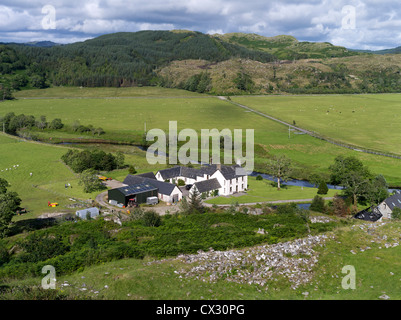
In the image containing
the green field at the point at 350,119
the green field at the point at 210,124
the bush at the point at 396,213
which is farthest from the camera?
the green field at the point at 350,119

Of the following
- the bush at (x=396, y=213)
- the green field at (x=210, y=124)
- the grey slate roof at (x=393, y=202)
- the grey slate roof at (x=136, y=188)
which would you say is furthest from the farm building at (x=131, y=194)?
the grey slate roof at (x=393, y=202)

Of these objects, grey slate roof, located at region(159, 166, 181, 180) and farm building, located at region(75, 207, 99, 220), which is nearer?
farm building, located at region(75, 207, 99, 220)

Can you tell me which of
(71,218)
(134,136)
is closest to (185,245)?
(71,218)

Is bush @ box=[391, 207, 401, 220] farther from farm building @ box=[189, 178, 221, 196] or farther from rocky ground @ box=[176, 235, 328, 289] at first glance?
farm building @ box=[189, 178, 221, 196]

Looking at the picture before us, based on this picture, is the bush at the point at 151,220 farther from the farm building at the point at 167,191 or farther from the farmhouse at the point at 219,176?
the farmhouse at the point at 219,176

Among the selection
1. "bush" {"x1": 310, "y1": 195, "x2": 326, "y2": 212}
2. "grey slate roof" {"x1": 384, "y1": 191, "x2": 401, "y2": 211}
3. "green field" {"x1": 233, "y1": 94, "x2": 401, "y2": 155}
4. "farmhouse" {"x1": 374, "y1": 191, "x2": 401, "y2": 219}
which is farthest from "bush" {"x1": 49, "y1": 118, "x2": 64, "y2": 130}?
"grey slate roof" {"x1": 384, "y1": 191, "x2": 401, "y2": 211}
